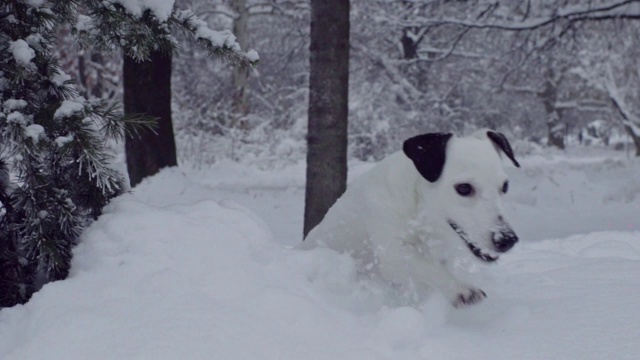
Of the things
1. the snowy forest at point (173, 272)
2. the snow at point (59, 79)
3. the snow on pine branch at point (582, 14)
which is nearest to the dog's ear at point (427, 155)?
the snowy forest at point (173, 272)

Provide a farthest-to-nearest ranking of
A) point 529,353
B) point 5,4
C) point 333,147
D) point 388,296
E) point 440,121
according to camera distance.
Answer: point 440,121
point 333,147
point 388,296
point 5,4
point 529,353

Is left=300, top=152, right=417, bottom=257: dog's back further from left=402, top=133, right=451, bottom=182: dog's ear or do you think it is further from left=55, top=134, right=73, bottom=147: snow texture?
left=55, top=134, right=73, bottom=147: snow texture

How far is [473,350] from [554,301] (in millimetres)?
880

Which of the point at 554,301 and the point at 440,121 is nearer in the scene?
the point at 554,301

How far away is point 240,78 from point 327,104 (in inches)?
549

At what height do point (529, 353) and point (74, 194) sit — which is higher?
point (74, 194)

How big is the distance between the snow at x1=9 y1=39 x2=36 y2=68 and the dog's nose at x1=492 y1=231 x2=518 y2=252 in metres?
2.26

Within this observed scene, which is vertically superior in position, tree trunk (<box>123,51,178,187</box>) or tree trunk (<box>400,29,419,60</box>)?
tree trunk (<box>400,29,419,60</box>)

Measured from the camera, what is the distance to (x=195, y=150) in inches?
682

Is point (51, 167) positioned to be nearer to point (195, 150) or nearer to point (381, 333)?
point (381, 333)

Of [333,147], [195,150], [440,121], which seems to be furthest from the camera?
[440,121]

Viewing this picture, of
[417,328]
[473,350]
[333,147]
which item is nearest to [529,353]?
[473,350]

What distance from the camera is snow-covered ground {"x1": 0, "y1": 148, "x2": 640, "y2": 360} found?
2.26 metres

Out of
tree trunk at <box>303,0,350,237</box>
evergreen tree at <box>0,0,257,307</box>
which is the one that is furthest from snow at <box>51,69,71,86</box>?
tree trunk at <box>303,0,350,237</box>
